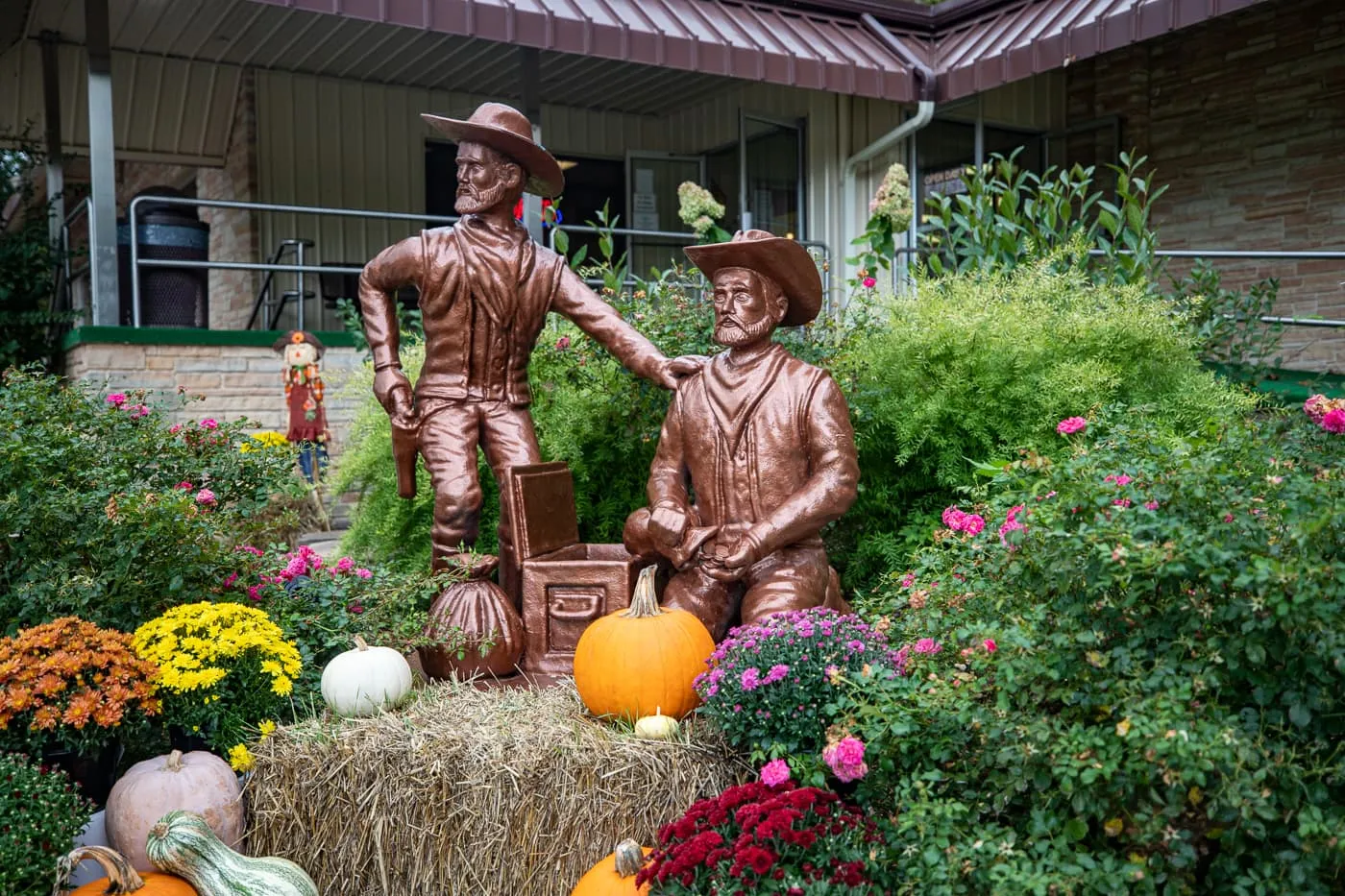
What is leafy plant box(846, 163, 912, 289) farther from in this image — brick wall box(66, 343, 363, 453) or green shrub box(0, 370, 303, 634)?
brick wall box(66, 343, 363, 453)

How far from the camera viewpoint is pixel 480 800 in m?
3.02

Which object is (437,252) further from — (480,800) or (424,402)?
(480,800)

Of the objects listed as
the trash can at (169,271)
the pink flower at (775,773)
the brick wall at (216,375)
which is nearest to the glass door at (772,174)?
the brick wall at (216,375)

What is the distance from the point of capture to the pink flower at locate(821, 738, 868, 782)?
8.23 ft

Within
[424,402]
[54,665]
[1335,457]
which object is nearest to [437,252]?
[424,402]

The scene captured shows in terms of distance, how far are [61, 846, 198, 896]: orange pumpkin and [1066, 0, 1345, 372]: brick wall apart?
8853 millimetres

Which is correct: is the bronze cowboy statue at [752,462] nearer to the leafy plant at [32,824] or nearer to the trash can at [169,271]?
the leafy plant at [32,824]

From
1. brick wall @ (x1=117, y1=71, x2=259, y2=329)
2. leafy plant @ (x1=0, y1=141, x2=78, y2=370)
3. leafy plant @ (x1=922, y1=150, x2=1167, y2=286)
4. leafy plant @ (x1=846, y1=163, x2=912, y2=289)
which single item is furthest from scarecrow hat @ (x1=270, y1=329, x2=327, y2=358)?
leafy plant @ (x1=922, y1=150, x2=1167, y2=286)

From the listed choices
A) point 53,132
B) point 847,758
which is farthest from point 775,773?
point 53,132

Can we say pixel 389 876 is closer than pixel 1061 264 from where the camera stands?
Yes

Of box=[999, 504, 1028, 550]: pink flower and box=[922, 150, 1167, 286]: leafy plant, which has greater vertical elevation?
box=[922, 150, 1167, 286]: leafy plant

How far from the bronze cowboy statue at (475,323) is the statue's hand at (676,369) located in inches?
1.6

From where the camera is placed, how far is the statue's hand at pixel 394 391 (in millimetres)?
4078

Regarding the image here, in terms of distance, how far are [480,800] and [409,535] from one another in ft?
9.97
